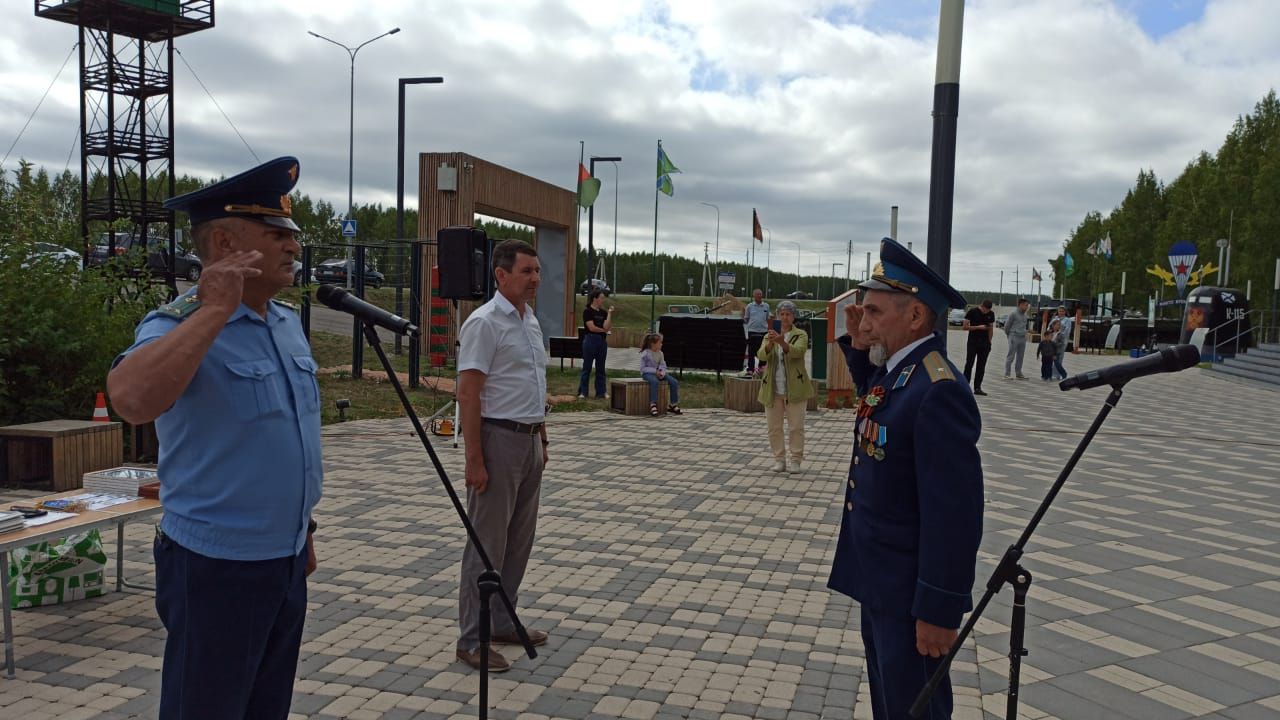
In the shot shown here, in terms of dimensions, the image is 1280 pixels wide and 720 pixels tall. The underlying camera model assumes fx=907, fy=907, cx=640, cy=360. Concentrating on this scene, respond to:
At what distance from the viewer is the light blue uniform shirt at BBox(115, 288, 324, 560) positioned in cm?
229

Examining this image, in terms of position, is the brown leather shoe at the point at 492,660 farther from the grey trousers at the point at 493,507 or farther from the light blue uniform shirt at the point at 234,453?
the light blue uniform shirt at the point at 234,453

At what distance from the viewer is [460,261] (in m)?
12.1

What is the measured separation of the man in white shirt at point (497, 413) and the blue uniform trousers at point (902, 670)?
229 centimetres

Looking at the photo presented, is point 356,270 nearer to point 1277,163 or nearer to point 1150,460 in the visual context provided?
point 1150,460

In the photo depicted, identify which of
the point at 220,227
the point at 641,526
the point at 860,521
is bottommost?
the point at 641,526

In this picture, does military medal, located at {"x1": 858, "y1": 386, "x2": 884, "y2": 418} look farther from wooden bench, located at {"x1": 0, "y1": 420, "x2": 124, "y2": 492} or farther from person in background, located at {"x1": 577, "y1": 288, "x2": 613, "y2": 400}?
person in background, located at {"x1": 577, "y1": 288, "x2": 613, "y2": 400}

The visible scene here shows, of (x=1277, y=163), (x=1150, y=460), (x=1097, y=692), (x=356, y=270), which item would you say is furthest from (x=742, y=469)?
(x=1277, y=163)

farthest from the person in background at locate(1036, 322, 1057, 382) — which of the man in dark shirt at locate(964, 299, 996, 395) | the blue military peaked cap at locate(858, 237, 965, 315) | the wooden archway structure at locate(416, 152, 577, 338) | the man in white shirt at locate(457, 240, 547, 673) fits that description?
the blue military peaked cap at locate(858, 237, 965, 315)

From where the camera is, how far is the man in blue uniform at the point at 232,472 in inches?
89.4

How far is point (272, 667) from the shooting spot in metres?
2.49

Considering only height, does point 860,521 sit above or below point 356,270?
below

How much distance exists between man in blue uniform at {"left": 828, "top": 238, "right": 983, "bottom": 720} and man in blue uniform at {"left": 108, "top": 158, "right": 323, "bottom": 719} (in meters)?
1.62

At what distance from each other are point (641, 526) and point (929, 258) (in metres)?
3.55

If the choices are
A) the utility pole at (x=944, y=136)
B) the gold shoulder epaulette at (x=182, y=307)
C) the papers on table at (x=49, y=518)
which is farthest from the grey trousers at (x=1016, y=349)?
the gold shoulder epaulette at (x=182, y=307)
